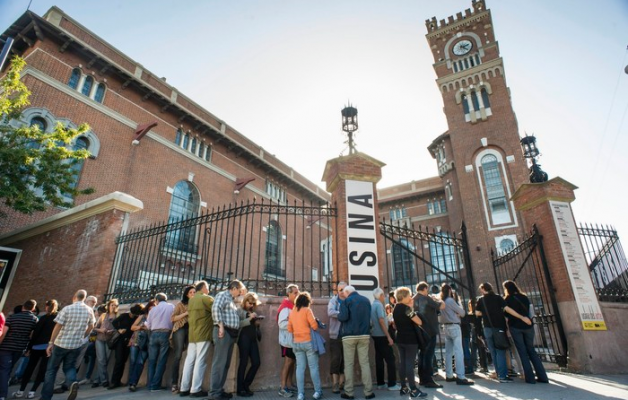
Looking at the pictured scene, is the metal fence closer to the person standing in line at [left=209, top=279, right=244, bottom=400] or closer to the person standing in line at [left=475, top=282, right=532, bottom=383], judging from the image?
the person standing in line at [left=475, top=282, right=532, bottom=383]

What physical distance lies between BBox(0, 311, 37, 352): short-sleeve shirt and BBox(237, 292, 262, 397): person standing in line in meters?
3.50

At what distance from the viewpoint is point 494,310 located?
6.16 meters

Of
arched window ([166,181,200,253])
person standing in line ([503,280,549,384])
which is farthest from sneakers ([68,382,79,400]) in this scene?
arched window ([166,181,200,253])

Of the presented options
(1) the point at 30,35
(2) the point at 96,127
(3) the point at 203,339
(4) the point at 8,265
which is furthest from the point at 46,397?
(1) the point at 30,35

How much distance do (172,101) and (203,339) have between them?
17084mm

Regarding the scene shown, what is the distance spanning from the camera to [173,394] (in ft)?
17.5

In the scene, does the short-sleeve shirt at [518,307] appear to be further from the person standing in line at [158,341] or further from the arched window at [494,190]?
the arched window at [494,190]

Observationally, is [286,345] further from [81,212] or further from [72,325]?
[81,212]

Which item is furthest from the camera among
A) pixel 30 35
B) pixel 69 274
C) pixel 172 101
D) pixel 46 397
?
pixel 172 101

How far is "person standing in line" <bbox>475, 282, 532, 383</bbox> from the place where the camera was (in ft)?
19.3

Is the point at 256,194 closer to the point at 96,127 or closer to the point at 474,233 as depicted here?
the point at 96,127

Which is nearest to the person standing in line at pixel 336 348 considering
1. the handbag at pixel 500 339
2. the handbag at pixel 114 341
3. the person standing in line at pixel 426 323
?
the person standing in line at pixel 426 323

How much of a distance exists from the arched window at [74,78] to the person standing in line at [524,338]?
1838 centimetres

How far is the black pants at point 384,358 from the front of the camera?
212 inches
